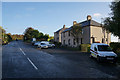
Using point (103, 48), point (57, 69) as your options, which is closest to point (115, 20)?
point (103, 48)

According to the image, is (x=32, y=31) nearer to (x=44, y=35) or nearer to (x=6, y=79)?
(x=44, y=35)

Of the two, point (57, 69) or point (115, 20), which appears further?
point (115, 20)

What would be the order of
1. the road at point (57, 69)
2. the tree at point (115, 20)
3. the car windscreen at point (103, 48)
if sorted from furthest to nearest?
the car windscreen at point (103, 48) → the tree at point (115, 20) → the road at point (57, 69)

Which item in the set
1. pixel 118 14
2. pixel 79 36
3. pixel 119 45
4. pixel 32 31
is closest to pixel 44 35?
pixel 32 31

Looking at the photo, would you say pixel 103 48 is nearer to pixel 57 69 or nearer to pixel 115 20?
pixel 115 20

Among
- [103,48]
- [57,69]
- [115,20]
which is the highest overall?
[115,20]

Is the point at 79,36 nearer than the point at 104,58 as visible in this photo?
No

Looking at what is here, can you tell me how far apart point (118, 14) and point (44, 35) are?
6854 centimetres

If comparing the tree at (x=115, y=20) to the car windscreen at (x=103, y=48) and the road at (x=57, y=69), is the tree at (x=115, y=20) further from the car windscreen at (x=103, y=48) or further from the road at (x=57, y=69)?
the road at (x=57, y=69)

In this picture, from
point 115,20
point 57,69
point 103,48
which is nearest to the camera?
point 57,69

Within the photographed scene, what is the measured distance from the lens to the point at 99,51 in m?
11.2

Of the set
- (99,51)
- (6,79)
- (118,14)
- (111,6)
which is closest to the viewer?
(6,79)

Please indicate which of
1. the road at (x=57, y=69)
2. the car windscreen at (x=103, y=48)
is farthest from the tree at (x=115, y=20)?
the road at (x=57, y=69)

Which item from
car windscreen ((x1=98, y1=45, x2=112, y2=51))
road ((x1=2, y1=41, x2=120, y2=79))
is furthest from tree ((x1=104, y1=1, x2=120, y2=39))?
road ((x1=2, y1=41, x2=120, y2=79))
